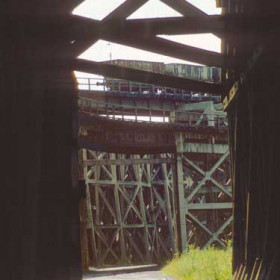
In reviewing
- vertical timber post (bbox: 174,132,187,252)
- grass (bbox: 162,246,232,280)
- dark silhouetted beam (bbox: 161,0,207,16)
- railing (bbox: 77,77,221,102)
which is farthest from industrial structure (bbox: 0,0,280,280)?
railing (bbox: 77,77,221,102)

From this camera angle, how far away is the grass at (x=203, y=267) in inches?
461

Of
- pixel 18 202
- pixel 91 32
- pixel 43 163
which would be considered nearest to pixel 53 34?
pixel 91 32

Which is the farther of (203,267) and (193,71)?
(193,71)

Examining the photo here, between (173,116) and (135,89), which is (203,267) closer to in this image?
(173,116)

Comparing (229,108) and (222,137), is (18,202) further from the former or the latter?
(222,137)

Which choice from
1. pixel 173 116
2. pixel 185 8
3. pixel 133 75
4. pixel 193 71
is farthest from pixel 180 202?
pixel 193 71

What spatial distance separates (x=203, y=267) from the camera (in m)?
13.3

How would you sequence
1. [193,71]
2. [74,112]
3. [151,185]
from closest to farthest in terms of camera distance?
[74,112] → [151,185] → [193,71]

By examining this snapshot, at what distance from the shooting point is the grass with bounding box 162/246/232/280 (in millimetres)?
11711

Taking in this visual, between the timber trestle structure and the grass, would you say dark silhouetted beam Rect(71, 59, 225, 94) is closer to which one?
the grass

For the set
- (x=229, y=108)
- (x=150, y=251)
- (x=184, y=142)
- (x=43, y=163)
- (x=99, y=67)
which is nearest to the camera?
(x=43, y=163)

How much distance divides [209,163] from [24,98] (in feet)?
54.0

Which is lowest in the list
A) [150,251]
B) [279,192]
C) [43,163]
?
[150,251]

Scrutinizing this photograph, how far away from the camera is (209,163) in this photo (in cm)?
1994
